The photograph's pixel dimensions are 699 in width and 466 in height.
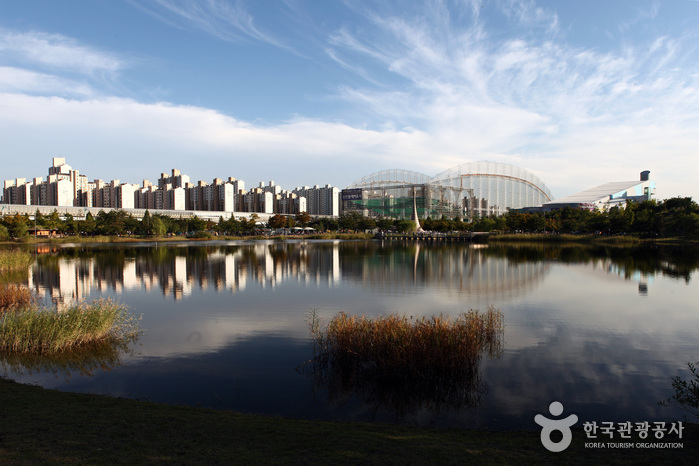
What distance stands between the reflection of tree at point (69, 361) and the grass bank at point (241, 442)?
2.85 meters

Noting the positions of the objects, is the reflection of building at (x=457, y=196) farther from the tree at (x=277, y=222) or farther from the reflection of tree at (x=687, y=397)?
the reflection of tree at (x=687, y=397)

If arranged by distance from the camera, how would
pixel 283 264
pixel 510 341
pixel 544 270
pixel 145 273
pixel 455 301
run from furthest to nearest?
1. pixel 283 264
2. pixel 544 270
3. pixel 145 273
4. pixel 455 301
5. pixel 510 341

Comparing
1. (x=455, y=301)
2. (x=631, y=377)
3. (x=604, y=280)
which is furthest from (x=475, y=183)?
(x=631, y=377)

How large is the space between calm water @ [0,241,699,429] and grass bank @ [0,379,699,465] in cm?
127

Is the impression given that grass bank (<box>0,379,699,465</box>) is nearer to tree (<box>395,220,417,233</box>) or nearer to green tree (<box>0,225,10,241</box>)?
green tree (<box>0,225,10,241</box>)

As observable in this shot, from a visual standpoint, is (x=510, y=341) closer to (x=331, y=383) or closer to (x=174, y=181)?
(x=331, y=383)

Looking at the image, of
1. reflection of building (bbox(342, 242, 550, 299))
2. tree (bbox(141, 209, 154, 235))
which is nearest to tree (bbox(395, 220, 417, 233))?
tree (bbox(141, 209, 154, 235))

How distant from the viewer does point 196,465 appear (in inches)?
181

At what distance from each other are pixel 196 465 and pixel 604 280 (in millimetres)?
26584

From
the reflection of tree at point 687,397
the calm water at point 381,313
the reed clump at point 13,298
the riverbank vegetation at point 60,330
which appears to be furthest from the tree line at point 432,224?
the riverbank vegetation at point 60,330

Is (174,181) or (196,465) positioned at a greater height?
(174,181)

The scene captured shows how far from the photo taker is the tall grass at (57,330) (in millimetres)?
10227

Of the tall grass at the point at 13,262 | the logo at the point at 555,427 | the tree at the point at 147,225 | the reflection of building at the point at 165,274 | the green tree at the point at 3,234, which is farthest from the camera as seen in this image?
the tree at the point at 147,225

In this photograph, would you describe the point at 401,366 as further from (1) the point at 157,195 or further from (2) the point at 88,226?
(1) the point at 157,195
